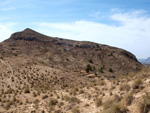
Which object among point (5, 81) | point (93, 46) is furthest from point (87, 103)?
point (93, 46)

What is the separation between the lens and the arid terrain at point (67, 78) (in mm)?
9406

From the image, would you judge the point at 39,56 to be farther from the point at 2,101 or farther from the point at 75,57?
the point at 2,101

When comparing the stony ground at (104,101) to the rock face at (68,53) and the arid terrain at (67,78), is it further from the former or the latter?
the rock face at (68,53)

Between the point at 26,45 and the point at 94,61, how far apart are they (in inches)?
1196

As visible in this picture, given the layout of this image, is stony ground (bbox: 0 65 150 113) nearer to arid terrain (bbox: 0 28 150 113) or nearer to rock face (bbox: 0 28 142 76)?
arid terrain (bbox: 0 28 150 113)

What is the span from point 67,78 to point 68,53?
30.4 m

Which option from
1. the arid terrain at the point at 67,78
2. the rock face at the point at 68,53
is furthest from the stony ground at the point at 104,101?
the rock face at the point at 68,53

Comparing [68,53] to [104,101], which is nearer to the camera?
[104,101]

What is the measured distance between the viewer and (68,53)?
202 ft

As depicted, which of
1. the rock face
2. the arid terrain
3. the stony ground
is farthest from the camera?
the rock face

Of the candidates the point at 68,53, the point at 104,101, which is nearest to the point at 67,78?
the point at 104,101

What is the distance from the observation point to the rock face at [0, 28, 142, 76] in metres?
51.2

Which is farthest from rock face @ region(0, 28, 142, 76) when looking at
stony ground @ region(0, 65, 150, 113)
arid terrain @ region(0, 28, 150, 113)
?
stony ground @ region(0, 65, 150, 113)

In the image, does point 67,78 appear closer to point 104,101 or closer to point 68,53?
point 104,101
